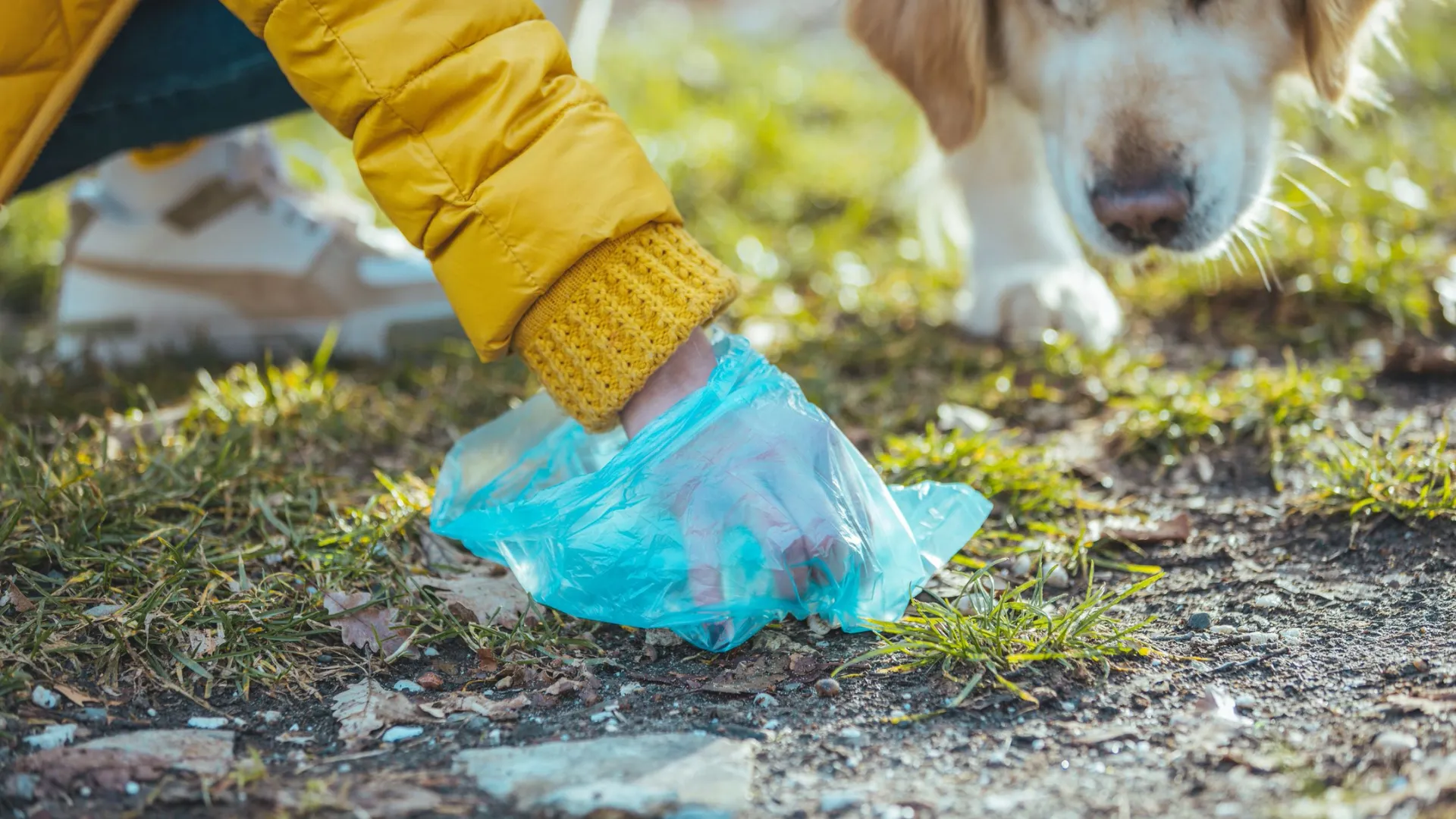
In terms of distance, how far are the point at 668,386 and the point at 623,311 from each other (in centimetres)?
13

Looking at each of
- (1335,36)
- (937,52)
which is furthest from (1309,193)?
(937,52)

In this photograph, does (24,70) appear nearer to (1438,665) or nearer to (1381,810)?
(1381,810)

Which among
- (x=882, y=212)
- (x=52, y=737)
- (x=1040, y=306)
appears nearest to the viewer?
(x=52, y=737)

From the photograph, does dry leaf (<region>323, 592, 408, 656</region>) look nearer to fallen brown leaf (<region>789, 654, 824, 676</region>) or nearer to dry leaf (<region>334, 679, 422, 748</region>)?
dry leaf (<region>334, 679, 422, 748</region>)

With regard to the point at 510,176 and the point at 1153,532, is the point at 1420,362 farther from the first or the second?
the point at 510,176

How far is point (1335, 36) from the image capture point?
2342mm

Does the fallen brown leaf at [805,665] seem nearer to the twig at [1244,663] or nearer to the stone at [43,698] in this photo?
the twig at [1244,663]

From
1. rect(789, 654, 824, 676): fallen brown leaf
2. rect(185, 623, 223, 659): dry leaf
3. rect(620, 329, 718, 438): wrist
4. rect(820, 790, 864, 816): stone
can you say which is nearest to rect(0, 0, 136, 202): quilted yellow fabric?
rect(185, 623, 223, 659): dry leaf

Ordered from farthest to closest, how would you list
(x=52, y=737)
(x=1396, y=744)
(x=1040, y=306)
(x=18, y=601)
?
(x=1040, y=306) < (x=18, y=601) < (x=52, y=737) < (x=1396, y=744)

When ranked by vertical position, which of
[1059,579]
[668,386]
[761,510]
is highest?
[668,386]

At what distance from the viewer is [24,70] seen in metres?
1.70

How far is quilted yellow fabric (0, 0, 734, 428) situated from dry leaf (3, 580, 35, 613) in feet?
2.21

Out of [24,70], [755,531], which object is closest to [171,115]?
[24,70]

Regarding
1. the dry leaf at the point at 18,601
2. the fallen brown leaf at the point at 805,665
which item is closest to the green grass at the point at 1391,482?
the fallen brown leaf at the point at 805,665
